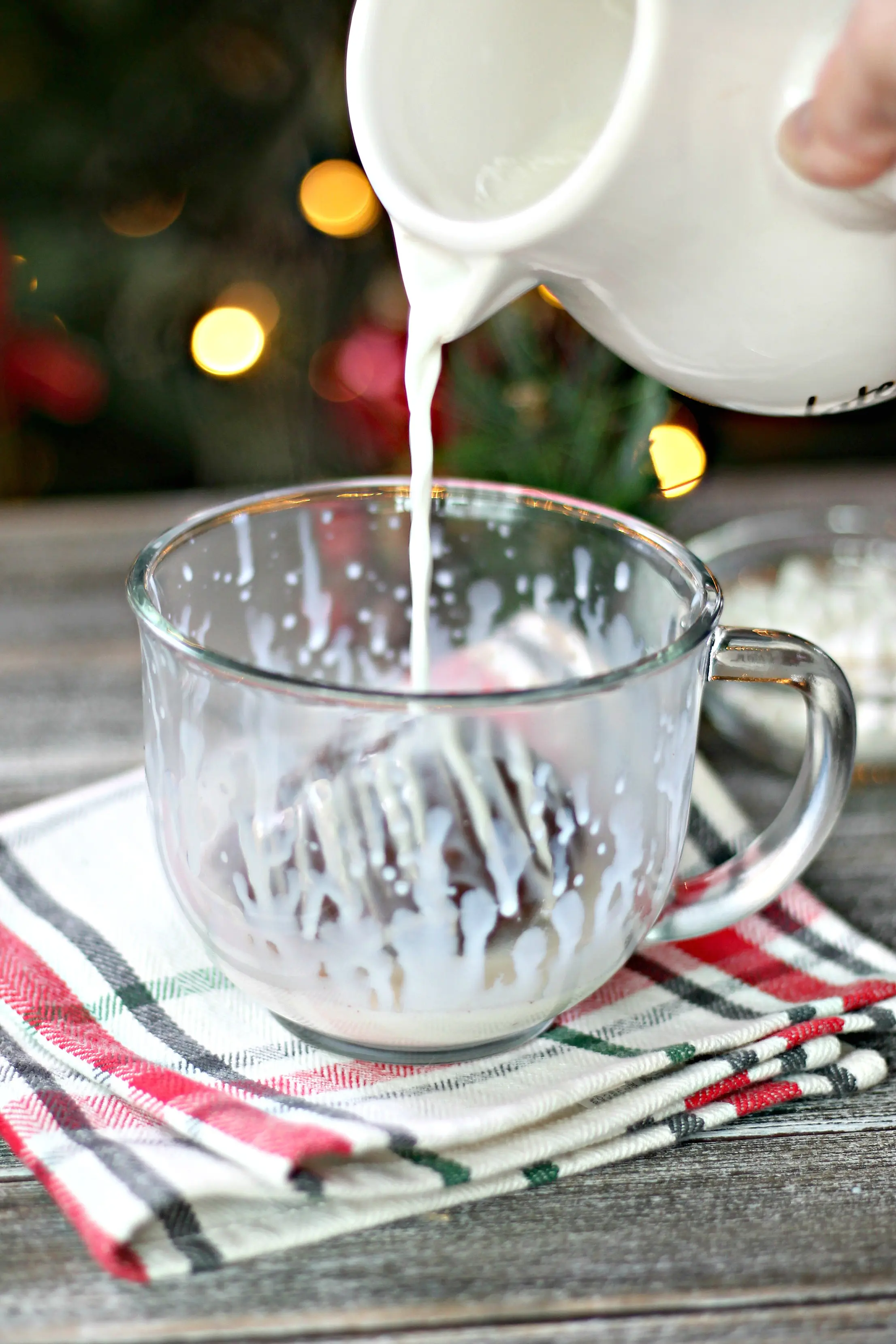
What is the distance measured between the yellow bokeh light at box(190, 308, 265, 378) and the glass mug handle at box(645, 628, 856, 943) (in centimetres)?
113

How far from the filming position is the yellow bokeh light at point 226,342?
143 centimetres

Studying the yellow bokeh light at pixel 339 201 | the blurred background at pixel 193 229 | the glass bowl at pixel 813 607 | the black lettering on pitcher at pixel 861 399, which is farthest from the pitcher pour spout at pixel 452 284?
the yellow bokeh light at pixel 339 201

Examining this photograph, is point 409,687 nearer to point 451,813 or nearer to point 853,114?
point 451,813

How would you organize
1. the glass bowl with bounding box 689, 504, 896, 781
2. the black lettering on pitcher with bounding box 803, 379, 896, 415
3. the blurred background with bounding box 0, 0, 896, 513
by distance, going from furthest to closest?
the blurred background with bounding box 0, 0, 896, 513
the glass bowl with bounding box 689, 504, 896, 781
the black lettering on pitcher with bounding box 803, 379, 896, 415

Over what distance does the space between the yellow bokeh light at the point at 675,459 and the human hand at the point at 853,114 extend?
382 millimetres

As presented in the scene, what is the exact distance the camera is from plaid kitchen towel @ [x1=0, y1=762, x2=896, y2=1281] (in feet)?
1.13

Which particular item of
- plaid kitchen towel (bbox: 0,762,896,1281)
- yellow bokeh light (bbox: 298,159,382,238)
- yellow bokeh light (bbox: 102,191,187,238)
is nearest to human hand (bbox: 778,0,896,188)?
plaid kitchen towel (bbox: 0,762,896,1281)

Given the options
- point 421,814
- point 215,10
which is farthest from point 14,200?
point 421,814

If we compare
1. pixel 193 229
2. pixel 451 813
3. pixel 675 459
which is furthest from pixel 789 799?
pixel 193 229

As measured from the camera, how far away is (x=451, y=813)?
0.41m

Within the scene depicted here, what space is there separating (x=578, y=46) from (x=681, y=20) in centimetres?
10

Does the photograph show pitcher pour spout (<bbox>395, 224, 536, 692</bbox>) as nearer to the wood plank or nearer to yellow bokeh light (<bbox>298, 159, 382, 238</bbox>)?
the wood plank

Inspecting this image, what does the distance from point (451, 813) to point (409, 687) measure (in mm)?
144

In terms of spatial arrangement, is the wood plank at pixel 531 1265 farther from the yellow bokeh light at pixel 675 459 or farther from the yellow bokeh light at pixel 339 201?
the yellow bokeh light at pixel 339 201
